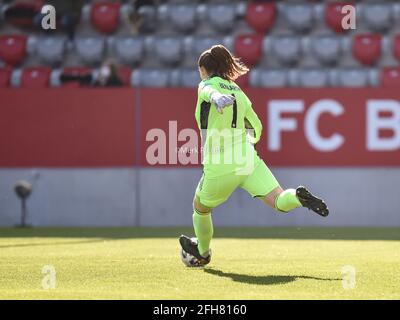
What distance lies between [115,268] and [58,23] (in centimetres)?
927

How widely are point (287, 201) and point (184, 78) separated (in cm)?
842

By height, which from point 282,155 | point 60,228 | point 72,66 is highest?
point 72,66

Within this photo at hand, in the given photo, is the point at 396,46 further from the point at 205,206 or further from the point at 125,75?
the point at 205,206

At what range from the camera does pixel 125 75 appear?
1666 centimetres

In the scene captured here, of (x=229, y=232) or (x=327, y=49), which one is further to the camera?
(x=327, y=49)

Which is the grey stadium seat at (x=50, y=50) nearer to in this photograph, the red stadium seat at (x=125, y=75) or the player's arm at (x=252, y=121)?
the red stadium seat at (x=125, y=75)

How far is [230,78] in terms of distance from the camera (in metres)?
8.74

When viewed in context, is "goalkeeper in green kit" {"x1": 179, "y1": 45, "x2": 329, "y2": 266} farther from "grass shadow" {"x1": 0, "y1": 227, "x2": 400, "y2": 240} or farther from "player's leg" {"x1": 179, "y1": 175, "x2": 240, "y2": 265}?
"grass shadow" {"x1": 0, "y1": 227, "x2": 400, "y2": 240}

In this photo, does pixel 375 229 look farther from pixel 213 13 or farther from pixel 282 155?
pixel 213 13

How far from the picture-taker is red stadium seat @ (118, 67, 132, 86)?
16.5 metres

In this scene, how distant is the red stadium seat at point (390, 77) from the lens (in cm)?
1583

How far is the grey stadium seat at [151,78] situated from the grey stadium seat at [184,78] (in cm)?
9

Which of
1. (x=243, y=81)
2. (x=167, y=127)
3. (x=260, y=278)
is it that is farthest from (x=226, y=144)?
(x=243, y=81)
